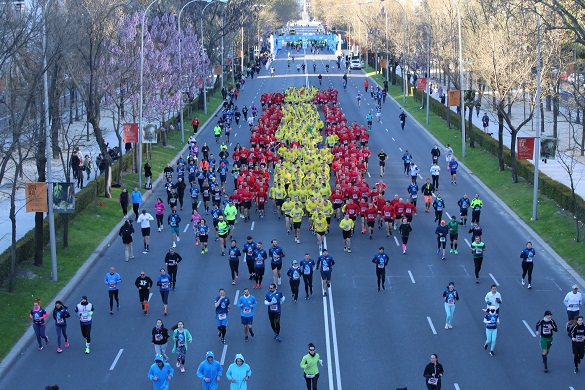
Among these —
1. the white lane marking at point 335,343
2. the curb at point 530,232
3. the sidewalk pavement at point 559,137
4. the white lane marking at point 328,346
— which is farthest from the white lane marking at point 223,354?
the sidewalk pavement at point 559,137

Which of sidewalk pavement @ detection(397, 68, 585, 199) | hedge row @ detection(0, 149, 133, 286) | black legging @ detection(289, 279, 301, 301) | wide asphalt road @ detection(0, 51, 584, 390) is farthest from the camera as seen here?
sidewalk pavement @ detection(397, 68, 585, 199)

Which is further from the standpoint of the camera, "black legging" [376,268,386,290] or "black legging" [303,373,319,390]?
"black legging" [376,268,386,290]

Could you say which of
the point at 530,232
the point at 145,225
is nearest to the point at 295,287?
the point at 145,225

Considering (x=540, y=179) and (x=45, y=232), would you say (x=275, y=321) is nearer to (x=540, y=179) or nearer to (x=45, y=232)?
(x=45, y=232)

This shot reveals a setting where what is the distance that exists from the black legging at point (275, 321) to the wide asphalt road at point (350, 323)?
14.7 inches

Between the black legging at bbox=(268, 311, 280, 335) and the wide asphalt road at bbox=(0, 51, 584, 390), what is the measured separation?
0.37 metres

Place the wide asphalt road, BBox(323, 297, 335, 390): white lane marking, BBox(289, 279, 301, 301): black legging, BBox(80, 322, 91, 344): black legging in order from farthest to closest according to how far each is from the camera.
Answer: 1. BBox(289, 279, 301, 301): black legging
2. BBox(80, 322, 91, 344): black legging
3. the wide asphalt road
4. BBox(323, 297, 335, 390): white lane marking

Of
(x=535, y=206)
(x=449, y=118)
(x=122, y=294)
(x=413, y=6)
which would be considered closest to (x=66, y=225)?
(x=122, y=294)

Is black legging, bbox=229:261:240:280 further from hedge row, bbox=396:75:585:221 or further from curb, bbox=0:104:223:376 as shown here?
hedge row, bbox=396:75:585:221

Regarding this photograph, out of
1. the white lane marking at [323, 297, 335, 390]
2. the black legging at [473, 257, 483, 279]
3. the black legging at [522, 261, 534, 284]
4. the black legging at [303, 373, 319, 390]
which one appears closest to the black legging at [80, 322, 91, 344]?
the white lane marking at [323, 297, 335, 390]

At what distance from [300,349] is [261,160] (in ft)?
69.1

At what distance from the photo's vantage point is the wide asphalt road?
20.1 m

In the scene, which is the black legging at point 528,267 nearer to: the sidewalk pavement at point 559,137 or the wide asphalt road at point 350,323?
the wide asphalt road at point 350,323

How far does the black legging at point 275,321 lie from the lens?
21962 mm
